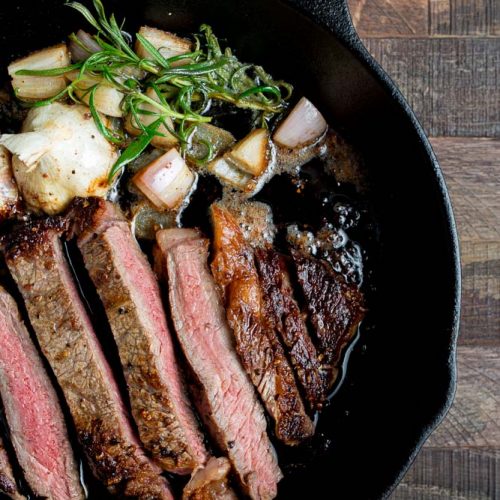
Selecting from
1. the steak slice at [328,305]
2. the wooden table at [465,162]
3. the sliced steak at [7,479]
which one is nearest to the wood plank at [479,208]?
the wooden table at [465,162]

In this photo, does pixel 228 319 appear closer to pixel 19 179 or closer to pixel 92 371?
pixel 92 371

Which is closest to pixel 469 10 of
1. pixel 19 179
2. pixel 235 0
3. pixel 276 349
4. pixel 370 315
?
pixel 235 0

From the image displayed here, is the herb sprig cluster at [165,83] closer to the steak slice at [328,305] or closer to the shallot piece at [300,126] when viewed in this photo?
the shallot piece at [300,126]

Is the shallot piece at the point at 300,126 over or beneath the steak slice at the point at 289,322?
over

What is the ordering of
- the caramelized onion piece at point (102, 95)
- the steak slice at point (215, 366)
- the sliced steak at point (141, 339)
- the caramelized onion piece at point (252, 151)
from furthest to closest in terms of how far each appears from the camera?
the caramelized onion piece at point (252, 151)
the caramelized onion piece at point (102, 95)
the steak slice at point (215, 366)
the sliced steak at point (141, 339)

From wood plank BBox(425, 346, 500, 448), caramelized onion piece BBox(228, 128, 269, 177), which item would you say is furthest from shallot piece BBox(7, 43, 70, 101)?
wood plank BBox(425, 346, 500, 448)
